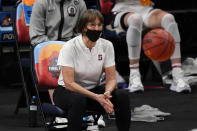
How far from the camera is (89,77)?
17.6 feet

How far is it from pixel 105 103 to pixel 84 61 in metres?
0.47

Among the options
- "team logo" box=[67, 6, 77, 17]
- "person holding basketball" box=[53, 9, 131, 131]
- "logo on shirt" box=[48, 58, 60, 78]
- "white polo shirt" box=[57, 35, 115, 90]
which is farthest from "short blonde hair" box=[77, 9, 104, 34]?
"team logo" box=[67, 6, 77, 17]

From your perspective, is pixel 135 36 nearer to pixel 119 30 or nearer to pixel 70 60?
pixel 119 30

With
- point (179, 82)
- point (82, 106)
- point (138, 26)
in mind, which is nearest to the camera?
point (82, 106)

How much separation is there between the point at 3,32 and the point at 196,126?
376 centimetres

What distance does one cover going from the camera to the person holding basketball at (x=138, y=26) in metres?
8.69

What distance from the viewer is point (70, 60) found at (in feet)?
17.3

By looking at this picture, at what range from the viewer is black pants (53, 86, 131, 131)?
4.94 metres

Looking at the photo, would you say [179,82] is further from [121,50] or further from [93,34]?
[93,34]

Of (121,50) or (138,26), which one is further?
(121,50)

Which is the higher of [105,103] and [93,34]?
[93,34]

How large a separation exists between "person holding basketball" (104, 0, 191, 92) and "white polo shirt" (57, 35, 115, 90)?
330cm

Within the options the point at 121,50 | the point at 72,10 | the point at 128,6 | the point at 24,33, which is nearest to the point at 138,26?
the point at 128,6

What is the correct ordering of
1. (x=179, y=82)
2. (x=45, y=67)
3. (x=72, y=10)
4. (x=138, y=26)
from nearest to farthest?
(x=45, y=67) → (x=72, y=10) → (x=179, y=82) → (x=138, y=26)
